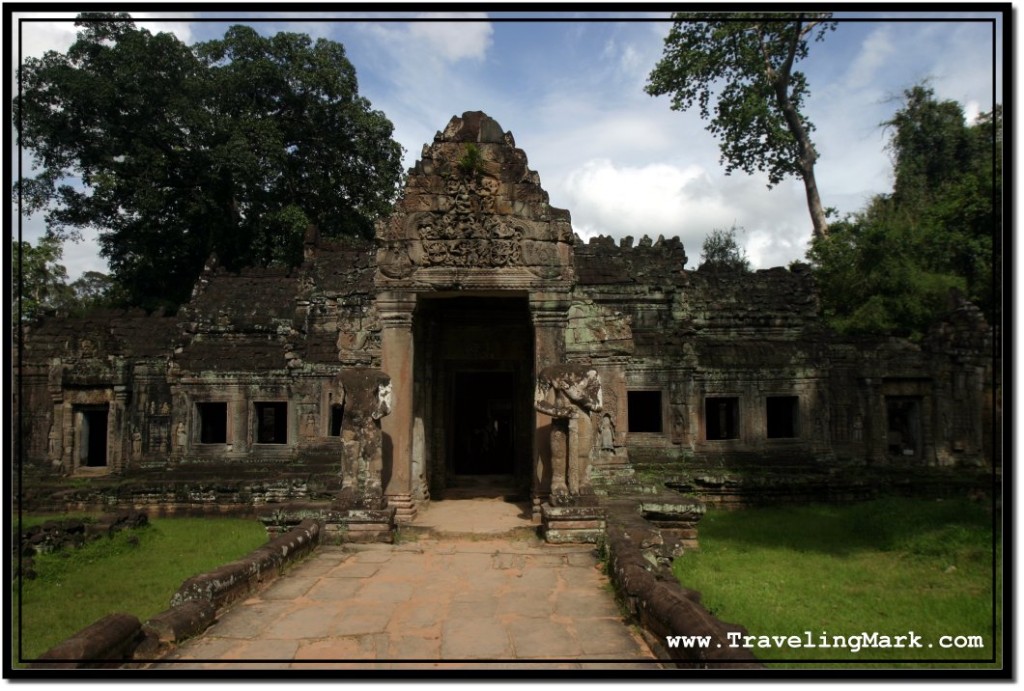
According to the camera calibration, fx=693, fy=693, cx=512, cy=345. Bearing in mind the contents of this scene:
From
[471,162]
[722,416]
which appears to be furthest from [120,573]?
[722,416]

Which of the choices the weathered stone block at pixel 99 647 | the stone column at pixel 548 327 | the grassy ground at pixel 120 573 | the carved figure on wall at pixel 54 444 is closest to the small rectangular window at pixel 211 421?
the grassy ground at pixel 120 573

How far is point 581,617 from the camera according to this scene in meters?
5.22

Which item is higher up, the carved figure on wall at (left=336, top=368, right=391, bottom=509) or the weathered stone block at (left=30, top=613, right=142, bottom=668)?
the carved figure on wall at (left=336, top=368, right=391, bottom=509)

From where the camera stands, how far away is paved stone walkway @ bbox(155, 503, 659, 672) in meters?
4.36

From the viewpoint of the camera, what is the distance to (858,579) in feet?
28.6

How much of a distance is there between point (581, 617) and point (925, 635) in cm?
350

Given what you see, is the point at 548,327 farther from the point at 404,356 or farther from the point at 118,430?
the point at 118,430

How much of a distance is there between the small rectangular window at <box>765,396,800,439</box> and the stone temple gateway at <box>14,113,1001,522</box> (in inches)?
3.0

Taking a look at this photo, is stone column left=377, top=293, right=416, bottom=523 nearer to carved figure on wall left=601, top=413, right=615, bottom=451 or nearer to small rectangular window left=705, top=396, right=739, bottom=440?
carved figure on wall left=601, top=413, right=615, bottom=451

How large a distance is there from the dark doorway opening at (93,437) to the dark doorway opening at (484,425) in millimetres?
10821

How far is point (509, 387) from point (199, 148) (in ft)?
70.0

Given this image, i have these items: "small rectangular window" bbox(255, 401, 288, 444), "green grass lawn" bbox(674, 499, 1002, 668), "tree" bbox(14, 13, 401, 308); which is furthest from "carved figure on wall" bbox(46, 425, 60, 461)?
"green grass lawn" bbox(674, 499, 1002, 668)

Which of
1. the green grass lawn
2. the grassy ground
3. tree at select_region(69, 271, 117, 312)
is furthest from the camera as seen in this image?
tree at select_region(69, 271, 117, 312)

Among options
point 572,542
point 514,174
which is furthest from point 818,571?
point 514,174
